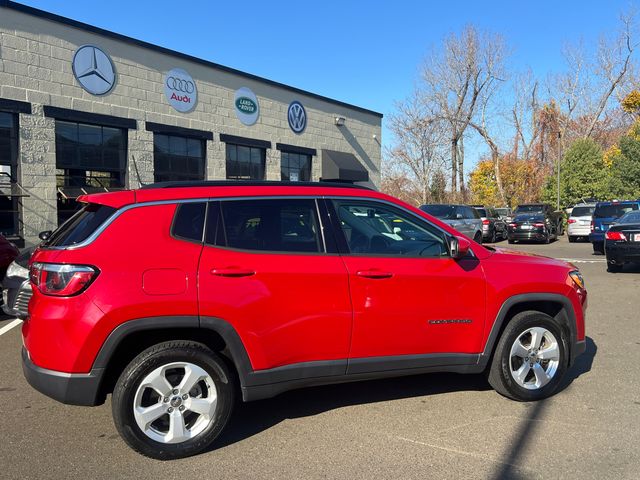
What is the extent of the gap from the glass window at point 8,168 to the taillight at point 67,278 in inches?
404

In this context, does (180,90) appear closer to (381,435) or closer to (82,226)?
(82,226)

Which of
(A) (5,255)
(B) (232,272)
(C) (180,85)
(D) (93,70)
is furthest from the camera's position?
(C) (180,85)

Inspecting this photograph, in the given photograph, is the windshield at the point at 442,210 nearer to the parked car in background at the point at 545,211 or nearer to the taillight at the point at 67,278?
the parked car in background at the point at 545,211

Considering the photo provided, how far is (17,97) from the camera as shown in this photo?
38.8 feet

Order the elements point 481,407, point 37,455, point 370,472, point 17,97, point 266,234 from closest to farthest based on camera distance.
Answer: point 370,472, point 37,455, point 266,234, point 481,407, point 17,97

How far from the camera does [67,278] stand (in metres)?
3.14

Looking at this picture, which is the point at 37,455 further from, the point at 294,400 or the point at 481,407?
the point at 481,407

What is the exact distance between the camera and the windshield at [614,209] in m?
17.3

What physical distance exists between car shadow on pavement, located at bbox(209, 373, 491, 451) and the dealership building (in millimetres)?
10357

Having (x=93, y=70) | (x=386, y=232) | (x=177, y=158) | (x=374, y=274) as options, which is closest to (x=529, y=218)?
(x=177, y=158)

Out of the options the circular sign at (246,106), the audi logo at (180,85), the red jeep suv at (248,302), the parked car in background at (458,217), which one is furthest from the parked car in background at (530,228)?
the red jeep suv at (248,302)

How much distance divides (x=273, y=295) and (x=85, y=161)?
39.2ft

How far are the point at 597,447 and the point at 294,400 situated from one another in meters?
2.27

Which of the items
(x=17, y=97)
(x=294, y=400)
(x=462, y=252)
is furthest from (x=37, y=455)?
(x=17, y=97)
